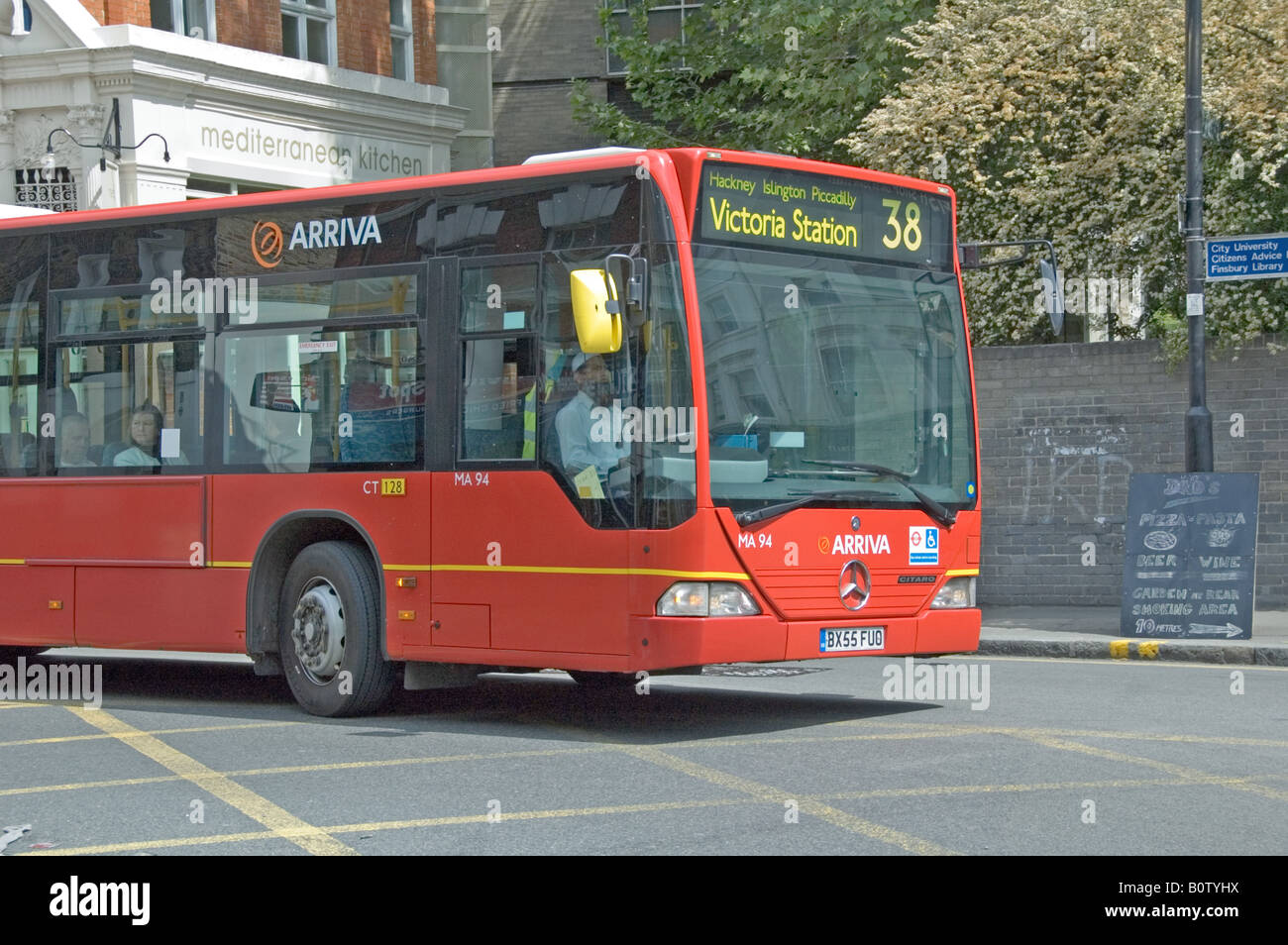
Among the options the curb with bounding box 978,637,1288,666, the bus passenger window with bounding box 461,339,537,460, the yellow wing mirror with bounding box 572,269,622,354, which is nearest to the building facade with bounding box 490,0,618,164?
the curb with bounding box 978,637,1288,666

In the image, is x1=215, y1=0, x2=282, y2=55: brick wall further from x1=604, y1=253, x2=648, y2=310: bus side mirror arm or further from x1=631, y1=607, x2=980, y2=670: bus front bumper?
x1=631, y1=607, x2=980, y2=670: bus front bumper

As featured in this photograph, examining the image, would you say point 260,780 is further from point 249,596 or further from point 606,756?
point 249,596

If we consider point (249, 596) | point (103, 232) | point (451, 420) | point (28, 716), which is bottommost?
point (28, 716)

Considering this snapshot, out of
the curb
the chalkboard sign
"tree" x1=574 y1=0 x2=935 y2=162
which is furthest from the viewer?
"tree" x1=574 y1=0 x2=935 y2=162

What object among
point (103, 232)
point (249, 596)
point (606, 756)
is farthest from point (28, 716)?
point (606, 756)

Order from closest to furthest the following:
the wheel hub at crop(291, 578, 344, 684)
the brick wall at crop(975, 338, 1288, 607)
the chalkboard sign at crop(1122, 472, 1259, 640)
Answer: the wheel hub at crop(291, 578, 344, 684) → the chalkboard sign at crop(1122, 472, 1259, 640) → the brick wall at crop(975, 338, 1288, 607)

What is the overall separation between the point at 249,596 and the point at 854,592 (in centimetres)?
366

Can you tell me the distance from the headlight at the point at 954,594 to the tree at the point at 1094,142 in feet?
26.7

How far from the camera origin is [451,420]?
34.8ft

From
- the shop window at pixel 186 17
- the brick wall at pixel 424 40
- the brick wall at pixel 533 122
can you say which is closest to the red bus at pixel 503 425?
the shop window at pixel 186 17

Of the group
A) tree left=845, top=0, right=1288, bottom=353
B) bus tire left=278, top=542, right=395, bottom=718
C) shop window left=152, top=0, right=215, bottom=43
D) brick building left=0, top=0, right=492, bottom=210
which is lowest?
bus tire left=278, top=542, right=395, bottom=718

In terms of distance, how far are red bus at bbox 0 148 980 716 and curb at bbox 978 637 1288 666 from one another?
4662 mm

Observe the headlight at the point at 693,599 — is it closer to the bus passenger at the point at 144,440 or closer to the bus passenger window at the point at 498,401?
the bus passenger window at the point at 498,401

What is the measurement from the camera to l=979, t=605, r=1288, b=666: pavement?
1473 cm
